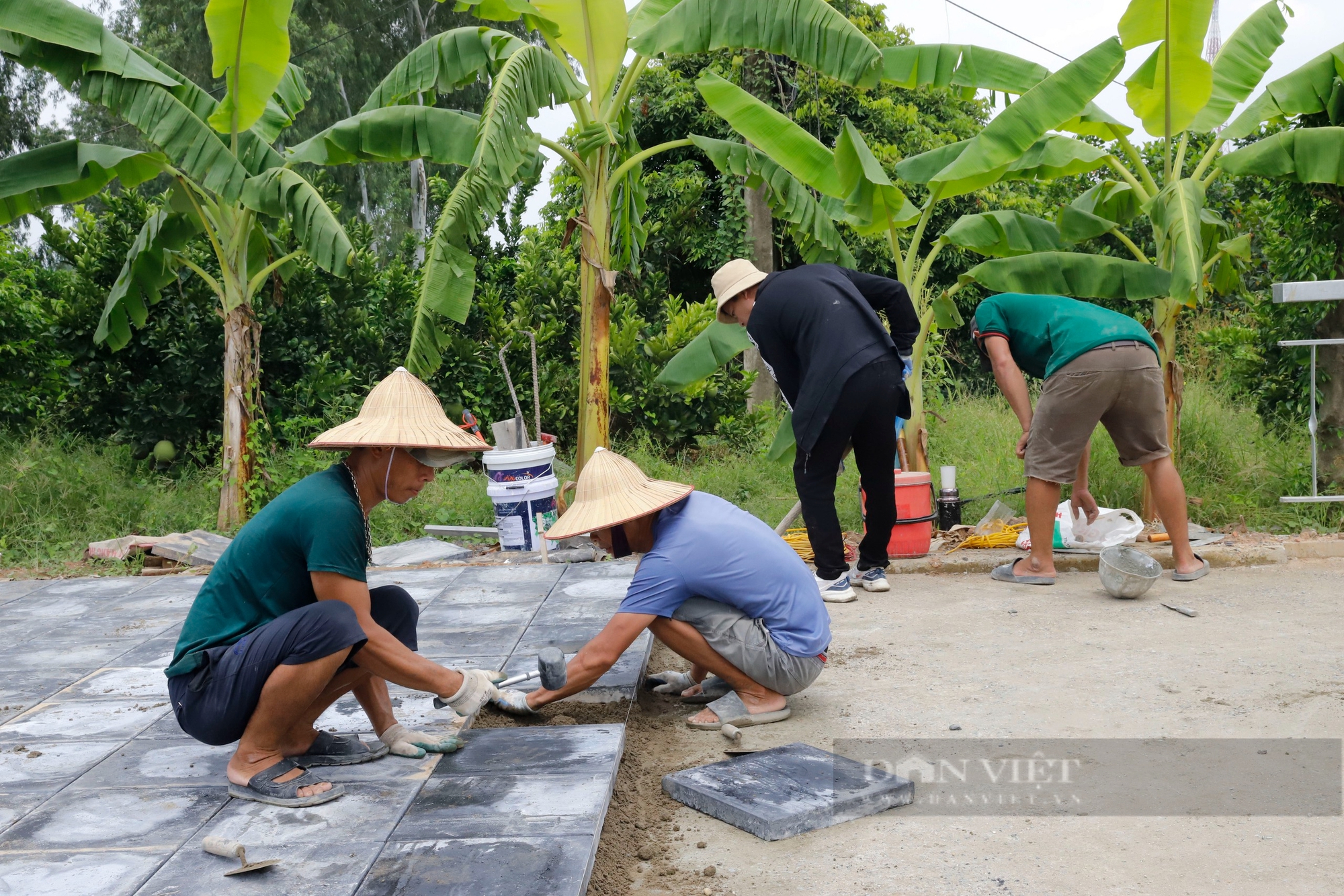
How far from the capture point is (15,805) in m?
3.04

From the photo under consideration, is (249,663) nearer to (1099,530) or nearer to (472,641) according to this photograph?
(472,641)

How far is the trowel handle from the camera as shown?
2605 millimetres

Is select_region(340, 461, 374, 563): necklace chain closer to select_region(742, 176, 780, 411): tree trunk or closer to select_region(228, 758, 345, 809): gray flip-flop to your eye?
select_region(228, 758, 345, 809): gray flip-flop

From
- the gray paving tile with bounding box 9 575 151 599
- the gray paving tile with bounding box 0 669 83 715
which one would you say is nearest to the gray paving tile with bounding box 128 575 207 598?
the gray paving tile with bounding box 9 575 151 599

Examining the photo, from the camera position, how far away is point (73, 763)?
11.1 ft

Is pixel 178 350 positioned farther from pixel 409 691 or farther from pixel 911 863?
pixel 911 863

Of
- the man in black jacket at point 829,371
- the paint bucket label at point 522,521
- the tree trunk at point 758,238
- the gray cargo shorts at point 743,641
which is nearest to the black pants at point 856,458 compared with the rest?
the man in black jacket at point 829,371

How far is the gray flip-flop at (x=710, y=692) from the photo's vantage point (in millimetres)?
4066

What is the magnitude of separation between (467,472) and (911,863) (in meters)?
7.27

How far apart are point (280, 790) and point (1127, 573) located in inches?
159

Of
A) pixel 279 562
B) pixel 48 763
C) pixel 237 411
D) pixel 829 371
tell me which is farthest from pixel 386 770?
pixel 237 411

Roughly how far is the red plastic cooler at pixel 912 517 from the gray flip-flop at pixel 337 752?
143 inches

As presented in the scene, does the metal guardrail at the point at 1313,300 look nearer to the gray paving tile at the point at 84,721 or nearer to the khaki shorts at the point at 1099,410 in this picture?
the khaki shorts at the point at 1099,410

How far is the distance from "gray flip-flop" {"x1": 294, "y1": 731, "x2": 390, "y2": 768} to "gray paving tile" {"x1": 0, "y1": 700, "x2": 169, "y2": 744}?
0.80 metres
